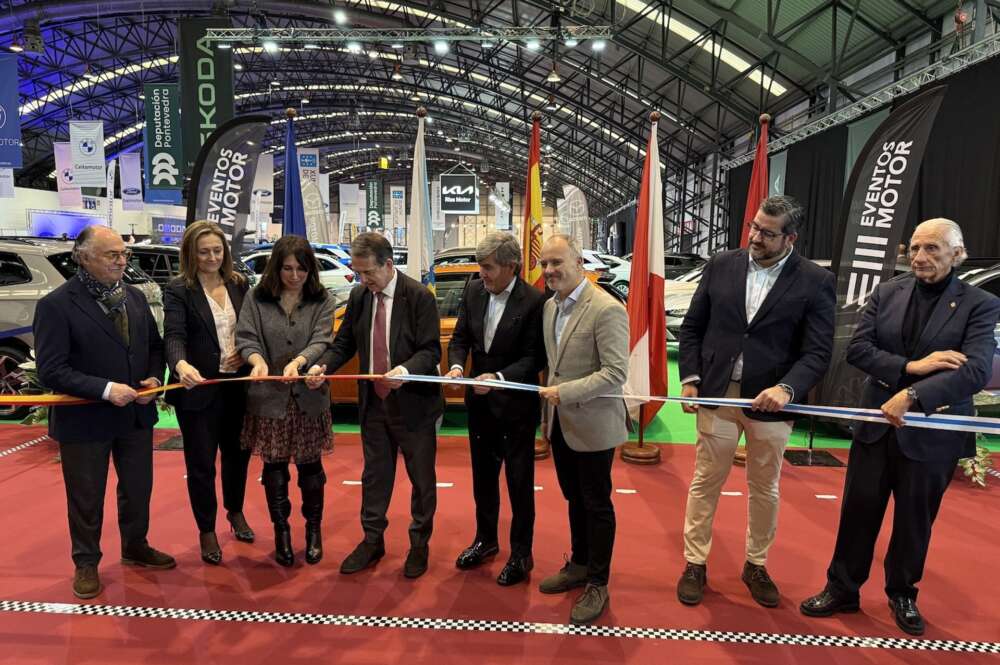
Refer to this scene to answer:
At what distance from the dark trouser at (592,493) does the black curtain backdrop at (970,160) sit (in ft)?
26.0

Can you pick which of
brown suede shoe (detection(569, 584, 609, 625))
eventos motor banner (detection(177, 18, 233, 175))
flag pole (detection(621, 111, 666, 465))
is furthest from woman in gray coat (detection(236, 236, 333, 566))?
eventos motor banner (detection(177, 18, 233, 175))

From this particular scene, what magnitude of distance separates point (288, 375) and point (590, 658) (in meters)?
1.75

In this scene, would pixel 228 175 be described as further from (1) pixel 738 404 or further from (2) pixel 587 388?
(1) pixel 738 404

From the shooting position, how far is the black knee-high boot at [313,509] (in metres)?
2.95

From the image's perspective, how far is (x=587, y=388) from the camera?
93.0 inches

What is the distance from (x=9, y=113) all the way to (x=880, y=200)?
39.5ft

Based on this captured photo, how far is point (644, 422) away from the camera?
4695 mm

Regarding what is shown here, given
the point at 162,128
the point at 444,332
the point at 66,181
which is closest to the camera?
the point at 444,332

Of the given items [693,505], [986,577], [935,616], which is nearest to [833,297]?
[693,505]

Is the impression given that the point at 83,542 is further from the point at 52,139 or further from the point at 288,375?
the point at 52,139

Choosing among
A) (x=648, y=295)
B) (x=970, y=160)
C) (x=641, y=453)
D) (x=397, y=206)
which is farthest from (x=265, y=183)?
(x=970, y=160)

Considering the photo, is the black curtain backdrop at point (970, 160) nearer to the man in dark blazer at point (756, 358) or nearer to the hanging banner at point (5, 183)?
the man in dark blazer at point (756, 358)

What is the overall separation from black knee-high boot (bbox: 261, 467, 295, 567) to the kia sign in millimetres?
13978

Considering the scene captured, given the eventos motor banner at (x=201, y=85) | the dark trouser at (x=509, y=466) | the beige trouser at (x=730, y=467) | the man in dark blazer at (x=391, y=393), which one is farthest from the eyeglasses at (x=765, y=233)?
the eventos motor banner at (x=201, y=85)
